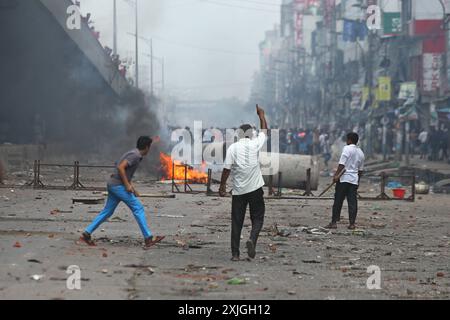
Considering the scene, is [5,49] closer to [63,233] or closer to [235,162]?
[63,233]

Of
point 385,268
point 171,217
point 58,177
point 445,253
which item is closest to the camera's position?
point 385,268

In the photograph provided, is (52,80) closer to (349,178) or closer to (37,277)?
(349,178)

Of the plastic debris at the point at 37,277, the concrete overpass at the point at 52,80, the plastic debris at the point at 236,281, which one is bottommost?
the plastic debris at the point at 236,281

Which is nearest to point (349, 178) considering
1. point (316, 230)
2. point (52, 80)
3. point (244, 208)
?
point (316, 230)

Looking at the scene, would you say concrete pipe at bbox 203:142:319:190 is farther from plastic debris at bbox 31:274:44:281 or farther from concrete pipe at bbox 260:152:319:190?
plastic debris at bbox 31:274:44:281

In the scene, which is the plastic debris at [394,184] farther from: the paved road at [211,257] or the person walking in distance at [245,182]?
the person walking in distance at [245,182]

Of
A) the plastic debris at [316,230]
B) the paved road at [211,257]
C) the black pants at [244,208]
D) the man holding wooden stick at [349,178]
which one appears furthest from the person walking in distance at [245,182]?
the man holding wooden stick at [349,178]

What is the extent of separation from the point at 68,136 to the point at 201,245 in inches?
1307

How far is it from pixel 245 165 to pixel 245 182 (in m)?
0.20

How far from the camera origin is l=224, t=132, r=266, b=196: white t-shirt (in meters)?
10.7

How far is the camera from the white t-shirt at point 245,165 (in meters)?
10.7

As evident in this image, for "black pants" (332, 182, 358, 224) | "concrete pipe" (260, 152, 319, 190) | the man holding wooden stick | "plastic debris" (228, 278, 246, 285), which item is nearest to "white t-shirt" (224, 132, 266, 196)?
"plastic debris" (228, 278, 246, 285)

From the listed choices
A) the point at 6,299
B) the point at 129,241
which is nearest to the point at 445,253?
the point at 129,241
